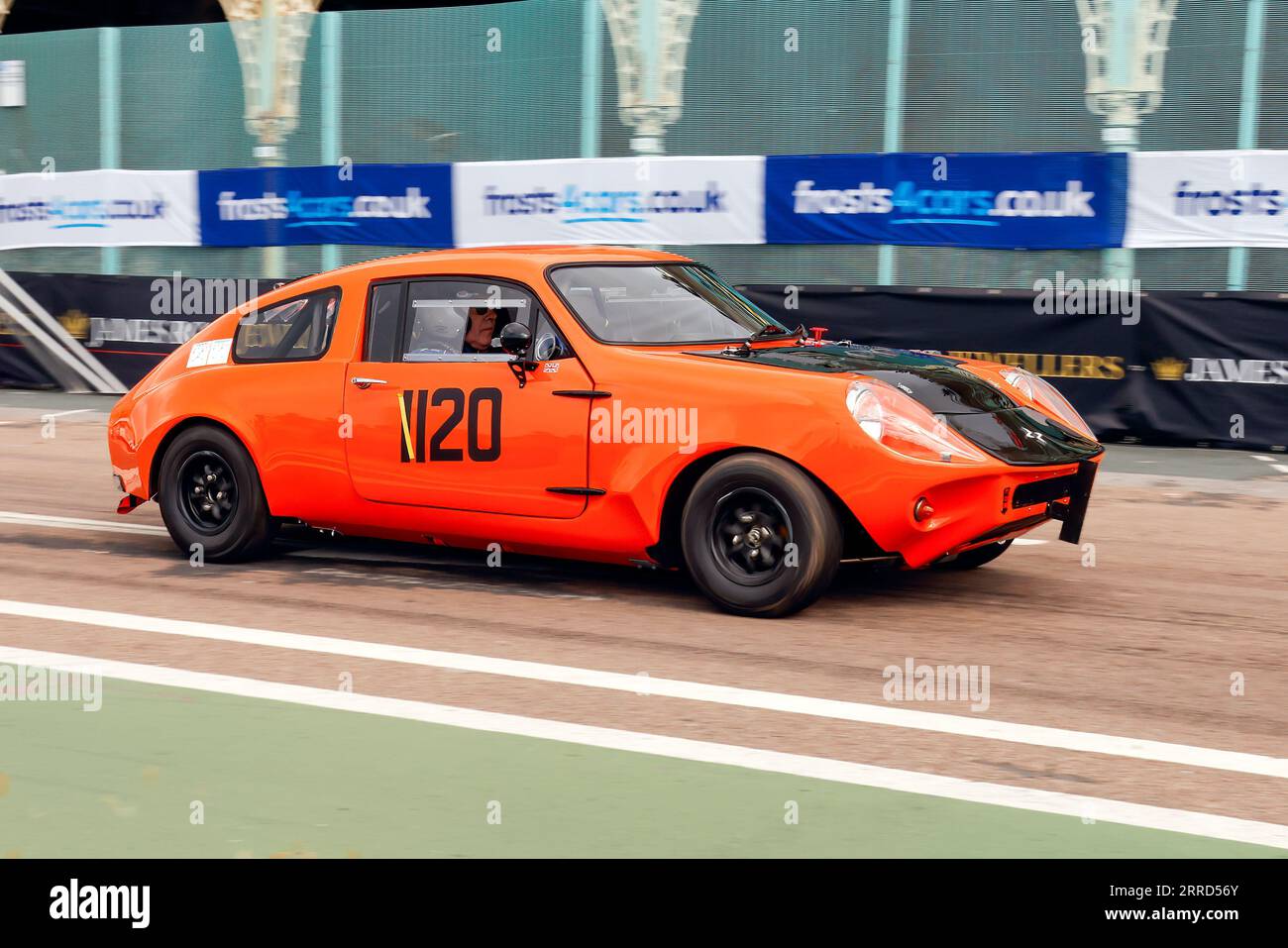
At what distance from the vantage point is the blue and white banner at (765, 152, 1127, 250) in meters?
14.2

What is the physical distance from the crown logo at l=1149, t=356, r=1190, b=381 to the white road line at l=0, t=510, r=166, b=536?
7.98m

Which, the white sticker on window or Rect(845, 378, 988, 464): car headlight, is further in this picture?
the white sticker on window

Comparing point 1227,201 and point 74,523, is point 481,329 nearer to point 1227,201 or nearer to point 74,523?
point 74,523

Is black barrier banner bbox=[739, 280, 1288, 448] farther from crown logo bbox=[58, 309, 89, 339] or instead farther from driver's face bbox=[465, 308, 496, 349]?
crown logo bbox=[58, 309, 89, 339]

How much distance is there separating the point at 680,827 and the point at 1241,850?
57.7 inches

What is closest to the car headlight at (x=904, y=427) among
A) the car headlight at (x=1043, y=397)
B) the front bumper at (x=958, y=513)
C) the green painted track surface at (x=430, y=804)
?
the front bumper at (x=958, y=513)

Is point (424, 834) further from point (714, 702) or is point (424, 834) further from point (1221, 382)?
point (1221, 382)

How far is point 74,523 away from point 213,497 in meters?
1.87

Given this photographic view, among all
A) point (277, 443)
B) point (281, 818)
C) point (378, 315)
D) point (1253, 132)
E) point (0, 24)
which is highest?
point (0, 24)

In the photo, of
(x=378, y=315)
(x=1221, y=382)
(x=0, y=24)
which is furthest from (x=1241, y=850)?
(x=0, y=24)

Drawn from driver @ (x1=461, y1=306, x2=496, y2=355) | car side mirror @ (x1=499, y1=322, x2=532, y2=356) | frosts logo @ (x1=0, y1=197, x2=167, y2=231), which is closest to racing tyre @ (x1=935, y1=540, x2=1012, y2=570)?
car side mirror @ (x1=499, y1=322, x2=532, y2=356)

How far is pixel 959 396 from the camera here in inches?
274

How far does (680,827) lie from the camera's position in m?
4.38
